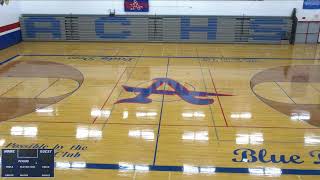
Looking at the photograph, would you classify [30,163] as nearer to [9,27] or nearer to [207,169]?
[207,169]

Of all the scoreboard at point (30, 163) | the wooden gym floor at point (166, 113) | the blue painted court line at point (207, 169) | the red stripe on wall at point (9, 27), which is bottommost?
the blue painted court line at point (207, 169)

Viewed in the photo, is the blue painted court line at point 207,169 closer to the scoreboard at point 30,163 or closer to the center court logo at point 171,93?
the scoreboard at point 30,163

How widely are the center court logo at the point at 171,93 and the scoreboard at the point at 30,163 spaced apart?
4858 millimetres

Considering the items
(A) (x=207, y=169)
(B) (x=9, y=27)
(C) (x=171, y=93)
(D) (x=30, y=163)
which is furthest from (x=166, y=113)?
(B) (x=9, y=27)

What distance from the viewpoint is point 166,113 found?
727cm

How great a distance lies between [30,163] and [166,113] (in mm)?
4441

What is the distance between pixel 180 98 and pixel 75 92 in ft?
9.26

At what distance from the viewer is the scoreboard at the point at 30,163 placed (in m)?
3.05

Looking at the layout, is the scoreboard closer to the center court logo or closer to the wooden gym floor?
the wooden gym floor

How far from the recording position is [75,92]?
867 cm

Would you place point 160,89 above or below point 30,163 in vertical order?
below

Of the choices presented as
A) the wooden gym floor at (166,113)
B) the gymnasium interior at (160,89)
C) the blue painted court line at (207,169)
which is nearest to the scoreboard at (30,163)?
the gymnasium interior at (160,89)

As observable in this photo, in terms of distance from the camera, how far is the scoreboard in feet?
10.0

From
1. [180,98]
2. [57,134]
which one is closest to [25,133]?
[57,134]
